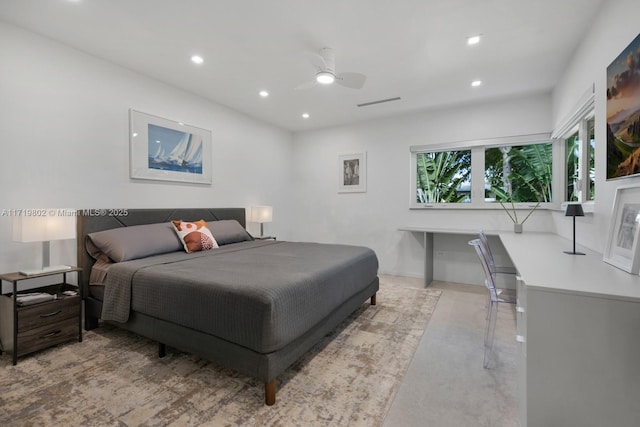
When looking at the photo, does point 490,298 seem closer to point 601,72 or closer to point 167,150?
point 601,72

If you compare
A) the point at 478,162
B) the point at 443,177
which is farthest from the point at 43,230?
the point at 478,162

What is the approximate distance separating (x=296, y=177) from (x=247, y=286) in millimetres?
4307

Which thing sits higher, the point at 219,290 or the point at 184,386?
the point at 219,290

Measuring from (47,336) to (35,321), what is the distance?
160 mm

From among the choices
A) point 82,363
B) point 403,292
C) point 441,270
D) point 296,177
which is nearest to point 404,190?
point 441,270

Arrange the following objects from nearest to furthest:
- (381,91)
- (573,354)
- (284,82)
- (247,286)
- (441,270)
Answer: (573,354) < (247,286) < (284,82) < (381,91) < (441,270)

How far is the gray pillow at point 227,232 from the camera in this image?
3.79m

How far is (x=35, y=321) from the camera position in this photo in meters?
2.24

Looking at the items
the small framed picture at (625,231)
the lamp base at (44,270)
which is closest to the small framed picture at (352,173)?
the small framed picture at (625,231)

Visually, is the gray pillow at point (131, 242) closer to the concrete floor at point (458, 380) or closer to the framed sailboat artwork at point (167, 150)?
the framed sailboat artwork at point (167, 150)

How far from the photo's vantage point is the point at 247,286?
1.84 metres

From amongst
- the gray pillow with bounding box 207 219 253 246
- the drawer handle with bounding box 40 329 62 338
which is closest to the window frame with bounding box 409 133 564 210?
the gray pillow with bounding box 207 219 253 246

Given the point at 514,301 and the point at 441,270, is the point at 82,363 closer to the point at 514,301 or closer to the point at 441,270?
the point at 514,301

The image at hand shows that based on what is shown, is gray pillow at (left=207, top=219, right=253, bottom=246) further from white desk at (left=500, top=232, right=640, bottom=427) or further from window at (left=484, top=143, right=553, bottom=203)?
window at (left=484, top=143, right=553, bottom=203)
